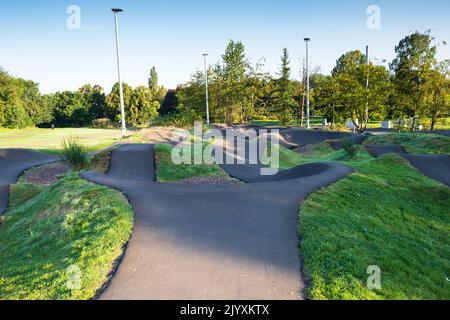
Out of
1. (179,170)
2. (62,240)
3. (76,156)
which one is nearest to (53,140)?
(76,156)

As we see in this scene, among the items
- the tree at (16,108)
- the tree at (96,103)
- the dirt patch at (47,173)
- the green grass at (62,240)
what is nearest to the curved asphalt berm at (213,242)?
the green grass at (62,240)

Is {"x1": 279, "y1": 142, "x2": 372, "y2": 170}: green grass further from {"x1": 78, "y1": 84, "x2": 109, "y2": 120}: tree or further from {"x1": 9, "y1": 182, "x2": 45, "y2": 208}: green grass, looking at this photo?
{"x1": 78, "y1": 84, "x2": 109, "y2": 120}: tree

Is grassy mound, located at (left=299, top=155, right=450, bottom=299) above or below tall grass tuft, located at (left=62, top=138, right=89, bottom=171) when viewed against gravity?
below

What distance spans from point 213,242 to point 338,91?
2257 centimetres

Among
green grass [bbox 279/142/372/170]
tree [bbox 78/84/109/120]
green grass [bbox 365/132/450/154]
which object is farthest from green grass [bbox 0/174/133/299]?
tree [bbox 78/84/109/120]

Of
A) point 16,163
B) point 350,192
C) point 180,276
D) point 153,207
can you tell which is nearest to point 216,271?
point 180,276

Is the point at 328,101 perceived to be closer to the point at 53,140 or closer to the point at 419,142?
the point at 419,142

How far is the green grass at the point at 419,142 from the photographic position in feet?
54.3

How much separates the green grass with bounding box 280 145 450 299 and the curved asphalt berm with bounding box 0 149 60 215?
511 inches

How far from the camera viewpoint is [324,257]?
482 cm

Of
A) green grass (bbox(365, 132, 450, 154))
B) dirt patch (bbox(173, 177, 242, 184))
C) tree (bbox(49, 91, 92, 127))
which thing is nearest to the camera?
dirt patch (bbox(173, 177, 242, 184))

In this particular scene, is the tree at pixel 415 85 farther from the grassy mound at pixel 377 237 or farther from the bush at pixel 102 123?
the bush at pixel 102 123

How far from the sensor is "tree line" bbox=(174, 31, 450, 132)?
23406mm

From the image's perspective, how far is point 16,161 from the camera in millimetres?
16469
